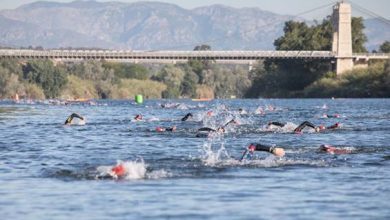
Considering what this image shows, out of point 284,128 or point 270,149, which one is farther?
point 284,128

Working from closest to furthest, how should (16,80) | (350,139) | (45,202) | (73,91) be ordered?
1. (45,202)
2. (350,139)
3. (16,80)
4. (73,91)

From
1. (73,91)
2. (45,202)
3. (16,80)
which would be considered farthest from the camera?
(73,91)

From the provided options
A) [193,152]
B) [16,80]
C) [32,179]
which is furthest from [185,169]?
[16,80]

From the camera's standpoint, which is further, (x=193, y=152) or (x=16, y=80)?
(x=16, y=80)

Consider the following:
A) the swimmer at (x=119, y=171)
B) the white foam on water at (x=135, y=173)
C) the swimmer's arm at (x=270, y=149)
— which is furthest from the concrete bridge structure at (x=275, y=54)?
the swimmer at (x=119, y=171)

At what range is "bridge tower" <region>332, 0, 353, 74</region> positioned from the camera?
166625mm

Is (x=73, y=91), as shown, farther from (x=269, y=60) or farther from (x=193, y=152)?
(x=193, y=152)

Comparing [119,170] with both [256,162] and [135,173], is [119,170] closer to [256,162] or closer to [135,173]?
[135,173]

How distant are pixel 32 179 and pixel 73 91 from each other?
168642 millimetres

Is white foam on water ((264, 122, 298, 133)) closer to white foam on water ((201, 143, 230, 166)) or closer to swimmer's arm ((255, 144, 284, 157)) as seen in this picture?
white foam on water ((201, 143, 230, 166))

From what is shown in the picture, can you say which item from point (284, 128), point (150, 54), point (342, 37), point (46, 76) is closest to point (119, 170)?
point (284, 128)

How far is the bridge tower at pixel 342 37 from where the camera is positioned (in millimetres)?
166625

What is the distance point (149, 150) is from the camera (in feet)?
114

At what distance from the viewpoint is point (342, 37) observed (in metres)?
172
